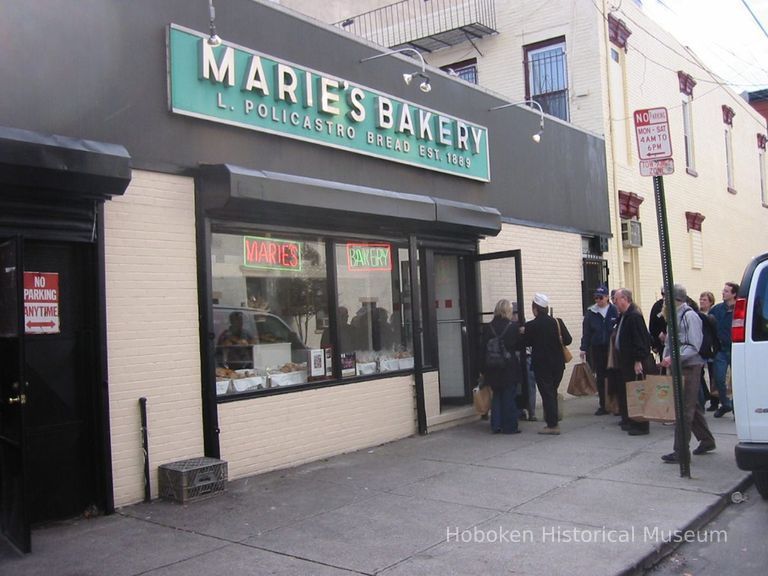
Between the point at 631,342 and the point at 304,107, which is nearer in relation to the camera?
the point at 304,107

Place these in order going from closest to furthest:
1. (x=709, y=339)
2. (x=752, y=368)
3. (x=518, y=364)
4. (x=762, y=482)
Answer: (x=752, y=368) < (x=762, y=482) < (x=709, y=339) < (x=518, y=364)

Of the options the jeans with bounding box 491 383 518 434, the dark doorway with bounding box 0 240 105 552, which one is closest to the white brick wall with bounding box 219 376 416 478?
the jeans with bounding box 491 383 518 434

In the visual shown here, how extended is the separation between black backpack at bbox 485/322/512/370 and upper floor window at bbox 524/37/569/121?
719 centimetres

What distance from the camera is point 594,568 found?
4633 millimetres

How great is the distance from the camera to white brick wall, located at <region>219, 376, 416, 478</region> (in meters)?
7.21

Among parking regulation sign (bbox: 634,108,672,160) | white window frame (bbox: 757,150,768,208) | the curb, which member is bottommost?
the curb

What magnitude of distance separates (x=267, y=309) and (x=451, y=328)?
3628 mm

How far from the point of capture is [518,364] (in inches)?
374

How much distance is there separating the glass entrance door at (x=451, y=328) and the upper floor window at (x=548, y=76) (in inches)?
226

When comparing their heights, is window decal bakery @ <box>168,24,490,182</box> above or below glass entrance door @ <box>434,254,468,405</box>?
above

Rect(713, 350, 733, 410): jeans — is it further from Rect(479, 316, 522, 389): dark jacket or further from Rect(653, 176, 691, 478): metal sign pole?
Rect(653, 176, 691, 478): metal sign pole

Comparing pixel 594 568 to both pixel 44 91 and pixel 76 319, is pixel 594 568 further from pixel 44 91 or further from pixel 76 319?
pixel 44 91

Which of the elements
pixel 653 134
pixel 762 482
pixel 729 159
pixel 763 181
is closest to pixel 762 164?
pixel 763 181

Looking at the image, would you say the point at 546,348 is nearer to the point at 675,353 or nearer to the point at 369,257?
the point at 675,353
